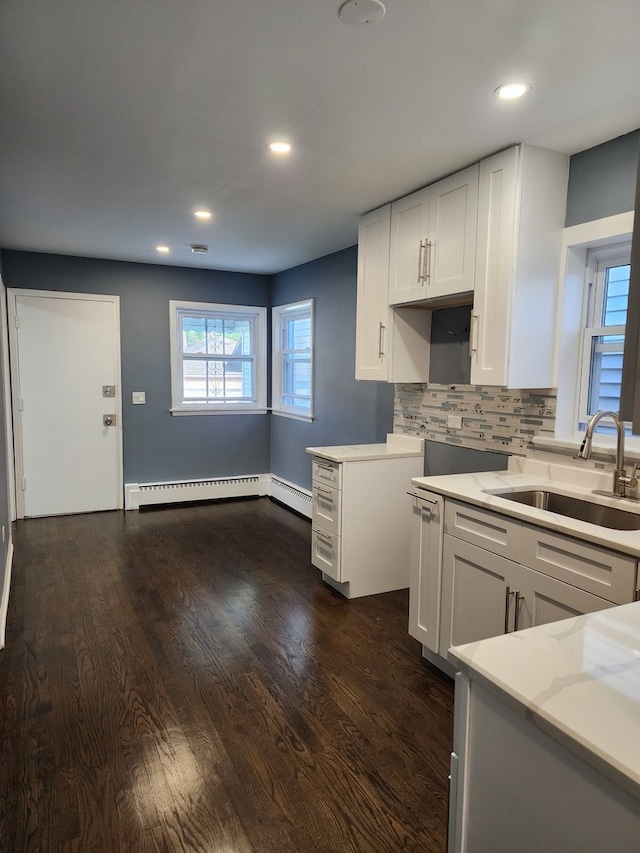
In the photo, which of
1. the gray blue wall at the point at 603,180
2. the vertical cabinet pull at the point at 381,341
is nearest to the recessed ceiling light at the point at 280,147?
the vertical cabinet pull at the point at 381,341

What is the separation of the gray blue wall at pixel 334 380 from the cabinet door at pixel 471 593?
1.69 meters

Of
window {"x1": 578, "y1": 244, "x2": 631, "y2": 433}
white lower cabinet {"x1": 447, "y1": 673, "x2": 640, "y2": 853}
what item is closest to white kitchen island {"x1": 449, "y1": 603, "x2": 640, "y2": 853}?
white lower cabinet {"x1": 447, "y1": 673, "x2": 640, "y2": 853}

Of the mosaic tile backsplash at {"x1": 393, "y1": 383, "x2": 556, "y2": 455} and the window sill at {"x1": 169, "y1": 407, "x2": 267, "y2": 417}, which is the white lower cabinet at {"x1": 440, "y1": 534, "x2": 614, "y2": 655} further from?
the window sill at {"x1": 169, "y1": 407, "x2": 267, "y2": 417}

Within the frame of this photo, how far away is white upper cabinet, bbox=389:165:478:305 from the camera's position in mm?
2646

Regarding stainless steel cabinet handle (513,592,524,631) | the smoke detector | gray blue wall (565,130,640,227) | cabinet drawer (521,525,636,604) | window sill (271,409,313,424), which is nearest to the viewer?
the smoke detector

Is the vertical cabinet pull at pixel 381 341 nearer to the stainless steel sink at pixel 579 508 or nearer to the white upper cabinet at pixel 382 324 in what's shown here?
the white upper cabinet at pixel 382 324

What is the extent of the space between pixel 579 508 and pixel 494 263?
1.18 meters

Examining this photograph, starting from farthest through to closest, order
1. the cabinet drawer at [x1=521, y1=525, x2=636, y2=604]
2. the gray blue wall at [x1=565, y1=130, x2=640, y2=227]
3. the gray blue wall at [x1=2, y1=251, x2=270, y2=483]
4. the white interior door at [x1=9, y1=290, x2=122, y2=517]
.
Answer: the gray blue wall at [x1=2, y1=251, x2=270, y2=483]
the white interior door at [x1=9, y1=290, x2=122, y2=517]
the gray blue wall at [x1=565, y1=130, x2=640, y2=227]
the cabinet drawer at [x1=521, y1=525, x2=636, y2=604]

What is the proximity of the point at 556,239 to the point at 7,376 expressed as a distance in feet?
14.0

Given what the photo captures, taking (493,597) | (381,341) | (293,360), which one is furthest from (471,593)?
(293,360)

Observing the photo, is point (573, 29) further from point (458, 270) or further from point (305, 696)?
point (305, 696)

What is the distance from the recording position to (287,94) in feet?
6.44

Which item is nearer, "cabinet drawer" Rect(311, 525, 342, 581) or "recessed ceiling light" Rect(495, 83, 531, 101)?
"recessed ceiling light" Rect(495, 83, 531, 101)

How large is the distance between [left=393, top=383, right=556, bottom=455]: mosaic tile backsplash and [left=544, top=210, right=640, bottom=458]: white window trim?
7 cm
